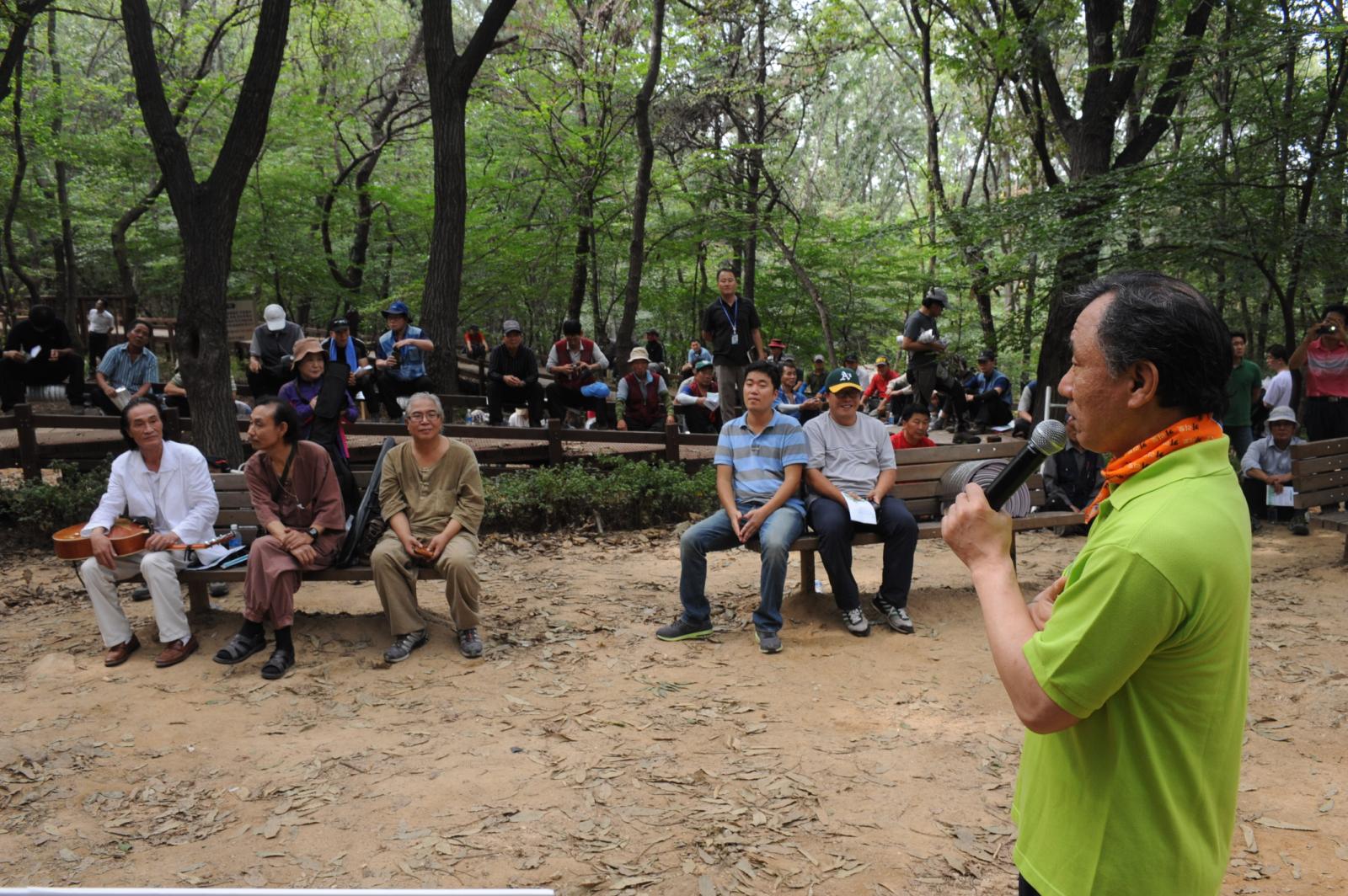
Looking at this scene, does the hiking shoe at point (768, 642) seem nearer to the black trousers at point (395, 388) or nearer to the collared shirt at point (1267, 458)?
the collared shirt at point (1267, 458)

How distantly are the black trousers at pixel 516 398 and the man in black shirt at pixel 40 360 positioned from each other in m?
5.27

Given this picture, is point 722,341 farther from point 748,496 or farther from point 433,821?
point 433,821

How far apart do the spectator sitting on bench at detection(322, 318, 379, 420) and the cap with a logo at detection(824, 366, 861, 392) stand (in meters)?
5.43

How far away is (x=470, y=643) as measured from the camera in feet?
18.7

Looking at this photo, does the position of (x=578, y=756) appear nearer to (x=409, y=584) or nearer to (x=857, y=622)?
(x=409, y=584)

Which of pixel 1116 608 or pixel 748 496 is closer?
pixel 1116 608

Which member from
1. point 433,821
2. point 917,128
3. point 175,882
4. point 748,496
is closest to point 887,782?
point 433,821

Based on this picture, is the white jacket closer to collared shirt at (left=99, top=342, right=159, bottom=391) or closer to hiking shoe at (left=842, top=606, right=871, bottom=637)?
hiking shoe at (left=842, top=606, right=871, bottom=637)

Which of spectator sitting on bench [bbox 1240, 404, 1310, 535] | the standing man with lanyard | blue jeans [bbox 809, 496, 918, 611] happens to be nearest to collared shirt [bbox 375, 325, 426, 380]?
the standing man with lanyard

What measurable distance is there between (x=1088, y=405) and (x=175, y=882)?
140 inches

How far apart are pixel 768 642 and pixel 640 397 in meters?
5.98

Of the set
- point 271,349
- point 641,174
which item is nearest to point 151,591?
point 271,349

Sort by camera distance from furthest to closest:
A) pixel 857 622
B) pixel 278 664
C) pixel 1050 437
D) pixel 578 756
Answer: pixel 857 622 → pixel 278 664 → pixel 578 756 → pixel 1050 437

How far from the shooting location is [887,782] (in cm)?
409
